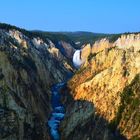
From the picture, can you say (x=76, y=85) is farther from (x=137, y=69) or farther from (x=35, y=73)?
(x=137, y=69)

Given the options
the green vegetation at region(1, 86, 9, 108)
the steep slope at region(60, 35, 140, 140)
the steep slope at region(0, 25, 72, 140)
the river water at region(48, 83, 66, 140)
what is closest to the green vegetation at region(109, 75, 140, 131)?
the steep slope at region(60, 35, 140, 140)

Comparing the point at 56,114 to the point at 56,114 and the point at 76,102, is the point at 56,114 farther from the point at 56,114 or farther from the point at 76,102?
the point at 76,102

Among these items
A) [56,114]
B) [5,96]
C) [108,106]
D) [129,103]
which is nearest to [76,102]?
[56,114]

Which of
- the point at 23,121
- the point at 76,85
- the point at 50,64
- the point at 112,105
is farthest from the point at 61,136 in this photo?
the point at 50,64

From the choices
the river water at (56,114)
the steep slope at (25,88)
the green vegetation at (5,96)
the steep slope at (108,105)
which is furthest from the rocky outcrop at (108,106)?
the green vegetation at (5,96)

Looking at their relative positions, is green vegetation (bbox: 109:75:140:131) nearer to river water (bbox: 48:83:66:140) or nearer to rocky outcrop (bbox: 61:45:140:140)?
rocky outcrop (bbox: 61:45:140:140)

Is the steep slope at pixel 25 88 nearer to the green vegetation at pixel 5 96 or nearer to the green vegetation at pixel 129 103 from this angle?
the green vegetation at pixel 5 96

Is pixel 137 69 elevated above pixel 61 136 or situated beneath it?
elevated above
